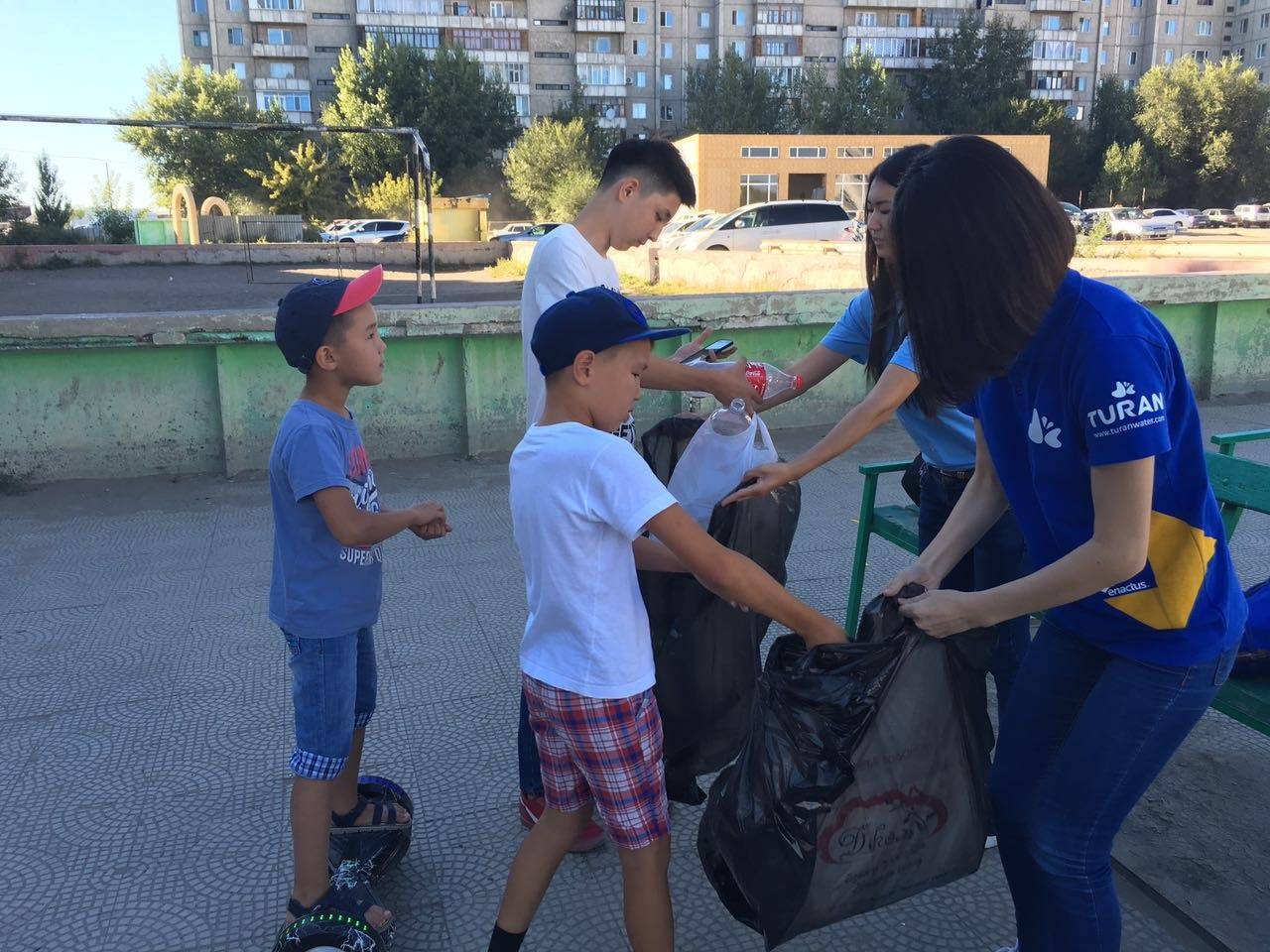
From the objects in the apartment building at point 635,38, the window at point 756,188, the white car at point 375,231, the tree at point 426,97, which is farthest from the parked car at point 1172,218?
the tree at point 426,97

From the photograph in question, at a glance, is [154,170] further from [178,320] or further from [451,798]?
[451,798]

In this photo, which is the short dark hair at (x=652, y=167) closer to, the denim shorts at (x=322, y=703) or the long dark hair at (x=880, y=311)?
the long dark hair at (x=880, y=311)

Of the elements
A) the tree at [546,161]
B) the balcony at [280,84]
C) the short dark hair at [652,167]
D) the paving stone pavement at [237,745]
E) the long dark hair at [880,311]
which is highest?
the balcony at [280,84]

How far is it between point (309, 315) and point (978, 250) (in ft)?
4.66

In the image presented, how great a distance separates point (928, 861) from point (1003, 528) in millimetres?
1124

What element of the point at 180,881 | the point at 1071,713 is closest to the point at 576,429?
the point at 1071,713

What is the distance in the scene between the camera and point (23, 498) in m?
5.64

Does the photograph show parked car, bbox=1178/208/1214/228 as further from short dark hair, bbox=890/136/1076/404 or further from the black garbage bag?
short dark hair, bbox=890/136/1076/404

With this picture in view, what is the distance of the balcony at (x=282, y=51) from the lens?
6419cm

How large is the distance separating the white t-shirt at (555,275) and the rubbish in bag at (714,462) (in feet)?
1.42

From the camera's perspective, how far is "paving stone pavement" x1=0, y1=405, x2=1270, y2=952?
227cm

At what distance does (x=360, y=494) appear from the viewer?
218 cm

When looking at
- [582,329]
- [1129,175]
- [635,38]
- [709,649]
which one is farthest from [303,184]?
[582,329]

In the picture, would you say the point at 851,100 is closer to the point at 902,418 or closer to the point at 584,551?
the point at 902,418
